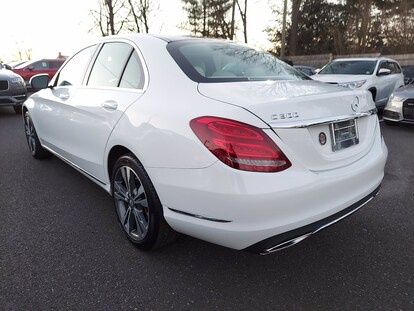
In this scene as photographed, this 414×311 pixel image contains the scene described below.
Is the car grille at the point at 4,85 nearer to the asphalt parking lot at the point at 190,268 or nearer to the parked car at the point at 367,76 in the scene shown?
the asphalt parking lot at the point at 190,268

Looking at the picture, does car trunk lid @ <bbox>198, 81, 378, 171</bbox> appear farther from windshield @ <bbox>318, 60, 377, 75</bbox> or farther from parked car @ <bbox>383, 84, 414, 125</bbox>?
windshield @ <bbox>318, 60, 377, 75</bbox>

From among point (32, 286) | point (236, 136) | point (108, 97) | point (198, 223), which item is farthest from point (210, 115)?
point (32, 286)

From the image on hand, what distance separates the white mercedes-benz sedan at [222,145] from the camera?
1788mm

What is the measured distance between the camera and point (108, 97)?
2.62m

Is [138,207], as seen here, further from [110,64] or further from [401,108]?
[401,108]

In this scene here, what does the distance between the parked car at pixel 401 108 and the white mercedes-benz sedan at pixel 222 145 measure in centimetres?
A: 492

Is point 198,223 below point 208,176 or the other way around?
below

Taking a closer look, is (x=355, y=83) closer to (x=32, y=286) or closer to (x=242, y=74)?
(x=242, y=74)

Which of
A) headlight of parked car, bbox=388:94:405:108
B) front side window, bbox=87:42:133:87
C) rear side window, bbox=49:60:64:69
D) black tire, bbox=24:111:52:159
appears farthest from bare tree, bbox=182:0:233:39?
front side window, bbox=87:42:133:87

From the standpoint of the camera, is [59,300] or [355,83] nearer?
[59,300]

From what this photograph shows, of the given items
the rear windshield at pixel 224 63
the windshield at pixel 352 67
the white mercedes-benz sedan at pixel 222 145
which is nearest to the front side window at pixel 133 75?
the white mercedes-benz sedan at pixel 222 145

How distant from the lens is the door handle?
8.18ft

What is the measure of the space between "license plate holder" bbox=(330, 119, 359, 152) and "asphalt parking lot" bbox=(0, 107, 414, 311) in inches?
32.7

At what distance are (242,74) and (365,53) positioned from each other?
2388 centimetres
